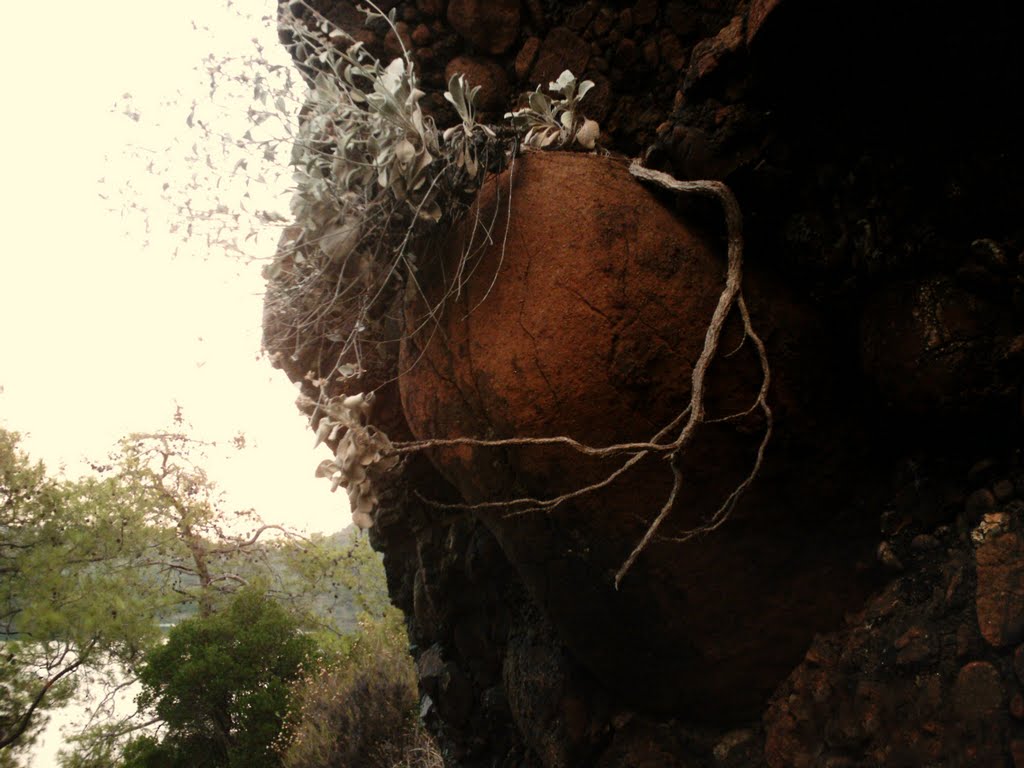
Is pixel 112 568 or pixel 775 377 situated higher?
pixel 112 568

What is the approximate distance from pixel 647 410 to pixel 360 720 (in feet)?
13.7

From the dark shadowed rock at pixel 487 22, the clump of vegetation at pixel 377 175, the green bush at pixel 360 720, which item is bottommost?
the green bush at pixel 360 720

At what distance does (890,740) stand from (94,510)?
18.8ft

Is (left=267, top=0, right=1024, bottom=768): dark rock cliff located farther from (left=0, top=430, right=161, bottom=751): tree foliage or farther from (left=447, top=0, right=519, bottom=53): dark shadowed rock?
(left=0, top=430, right=161, bottom=751): tree foliage

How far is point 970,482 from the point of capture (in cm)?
122

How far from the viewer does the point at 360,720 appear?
455 centimetres

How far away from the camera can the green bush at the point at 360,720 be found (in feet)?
14.1

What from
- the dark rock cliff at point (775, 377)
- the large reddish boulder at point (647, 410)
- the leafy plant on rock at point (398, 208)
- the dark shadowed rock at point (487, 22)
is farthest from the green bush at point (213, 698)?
the dark shadowed rock at point (487, 22)

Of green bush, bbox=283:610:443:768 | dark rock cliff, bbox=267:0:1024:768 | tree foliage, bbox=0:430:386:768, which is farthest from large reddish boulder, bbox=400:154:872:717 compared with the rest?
green bush, bbox=283:610:443:768

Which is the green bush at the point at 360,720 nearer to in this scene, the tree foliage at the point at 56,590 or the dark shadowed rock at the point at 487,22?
the tree foliage at the point at 56,590

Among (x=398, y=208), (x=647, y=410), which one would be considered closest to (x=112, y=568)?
(x=398, y=208)

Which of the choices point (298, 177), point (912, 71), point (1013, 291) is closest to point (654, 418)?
point (1013, 291)

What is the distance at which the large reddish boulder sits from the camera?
1371mm

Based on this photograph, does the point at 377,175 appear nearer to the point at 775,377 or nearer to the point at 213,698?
the point at 775,377
